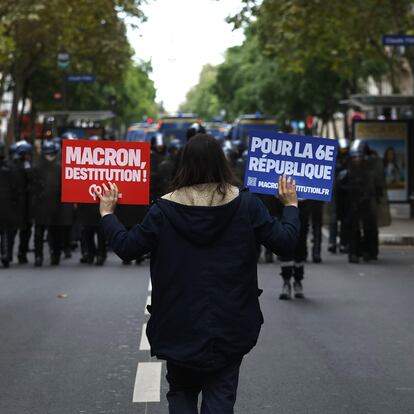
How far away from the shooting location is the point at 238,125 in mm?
46688

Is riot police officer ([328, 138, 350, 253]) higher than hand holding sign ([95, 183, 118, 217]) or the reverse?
the reverse

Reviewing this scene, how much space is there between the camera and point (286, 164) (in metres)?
5.60

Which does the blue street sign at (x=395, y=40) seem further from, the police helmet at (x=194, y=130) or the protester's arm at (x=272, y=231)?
the protester's arm at (x=272, y=231)

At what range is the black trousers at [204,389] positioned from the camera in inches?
186

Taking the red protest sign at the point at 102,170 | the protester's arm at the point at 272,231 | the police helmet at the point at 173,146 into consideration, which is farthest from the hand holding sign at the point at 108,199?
the police helmet at the point at 173,146

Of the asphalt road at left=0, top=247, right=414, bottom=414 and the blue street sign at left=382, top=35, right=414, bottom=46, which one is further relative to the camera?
the blue street sign at left=382, top=35, right=414, bottom=46

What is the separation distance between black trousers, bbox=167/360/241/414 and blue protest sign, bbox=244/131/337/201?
1090mm

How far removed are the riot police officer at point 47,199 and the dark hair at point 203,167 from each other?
43.7ft

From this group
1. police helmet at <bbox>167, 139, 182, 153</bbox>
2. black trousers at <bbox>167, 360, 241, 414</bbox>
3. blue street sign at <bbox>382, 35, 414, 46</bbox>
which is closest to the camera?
black trousers at <bbox>167, 360, 241, 414</bbox>

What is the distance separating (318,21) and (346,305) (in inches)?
704

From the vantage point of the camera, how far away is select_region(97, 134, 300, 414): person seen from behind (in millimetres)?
4734

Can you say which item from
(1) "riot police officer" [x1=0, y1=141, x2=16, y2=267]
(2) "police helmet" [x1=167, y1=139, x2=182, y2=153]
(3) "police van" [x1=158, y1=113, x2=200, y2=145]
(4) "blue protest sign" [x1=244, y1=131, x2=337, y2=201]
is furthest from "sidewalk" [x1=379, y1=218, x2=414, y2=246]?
(3) "police van" [x1=158, y1=113, x2=200, y2=145]

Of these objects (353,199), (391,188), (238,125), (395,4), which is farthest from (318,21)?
(238,125)

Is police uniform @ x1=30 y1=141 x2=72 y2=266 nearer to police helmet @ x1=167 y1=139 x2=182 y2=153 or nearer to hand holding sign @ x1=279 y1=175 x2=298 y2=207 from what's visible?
police helmet @ x1=167 y1=139 x2=182 y2=153
